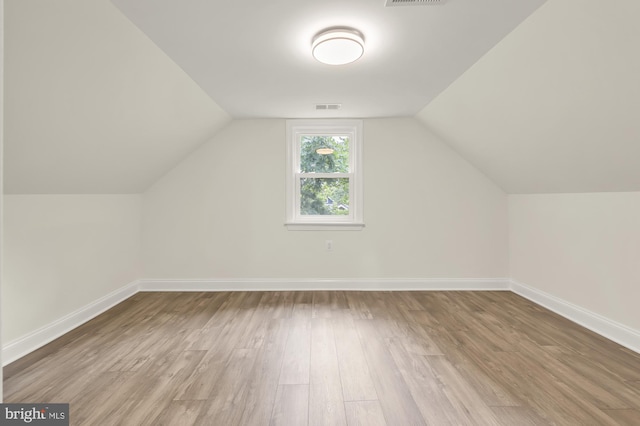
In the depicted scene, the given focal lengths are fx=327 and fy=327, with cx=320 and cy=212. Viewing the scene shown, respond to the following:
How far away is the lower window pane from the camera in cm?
433

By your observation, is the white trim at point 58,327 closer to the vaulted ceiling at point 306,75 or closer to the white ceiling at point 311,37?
the vaulted ceiling at point 306,75

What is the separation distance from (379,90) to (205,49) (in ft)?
5.33

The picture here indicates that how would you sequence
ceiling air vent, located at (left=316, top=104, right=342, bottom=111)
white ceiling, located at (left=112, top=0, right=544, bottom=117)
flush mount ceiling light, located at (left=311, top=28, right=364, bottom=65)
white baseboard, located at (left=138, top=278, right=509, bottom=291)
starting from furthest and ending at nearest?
white baseboard, located at (left=138, top=278, right=509, bottom=291)
ceiling air vent, located at (left=316, top=104, right=342, bottom=111)
flush mount ceiling light, located at (left=311, top=28, right=364, bottom=65)
white ceiling, located at (left=112, top=0, right=544, bottom=117)

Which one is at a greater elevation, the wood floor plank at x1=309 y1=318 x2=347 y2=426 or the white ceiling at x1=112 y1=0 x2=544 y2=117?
the white ceiling at x1=112 y1=0 x2=544 y2=117

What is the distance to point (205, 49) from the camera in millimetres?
2309

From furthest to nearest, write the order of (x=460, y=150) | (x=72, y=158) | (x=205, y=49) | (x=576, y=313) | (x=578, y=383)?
(x=460, y=150)
(x=576, y=313)
(x=72, y=158)
(x=205, y=49)
(x=578, y=383)

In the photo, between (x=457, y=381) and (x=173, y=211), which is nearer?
(x=457, y=381)

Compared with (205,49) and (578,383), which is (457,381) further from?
(205,49)

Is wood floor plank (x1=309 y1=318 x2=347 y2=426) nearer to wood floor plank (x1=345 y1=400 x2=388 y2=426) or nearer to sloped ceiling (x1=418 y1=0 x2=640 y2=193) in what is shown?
wood floor plank (x1=345 y1=400 x2=388 y2=426)

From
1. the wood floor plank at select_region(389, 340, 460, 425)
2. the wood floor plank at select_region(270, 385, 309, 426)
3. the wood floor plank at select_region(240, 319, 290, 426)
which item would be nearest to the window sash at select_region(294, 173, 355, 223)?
the wood floor plank at select_region(240, 319, 290, 426)

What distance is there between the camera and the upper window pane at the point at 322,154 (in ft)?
14.2

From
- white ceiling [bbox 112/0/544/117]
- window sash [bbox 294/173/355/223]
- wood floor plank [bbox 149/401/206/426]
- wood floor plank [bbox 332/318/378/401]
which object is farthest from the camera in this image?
window sash [bbox 294/173/355/223]

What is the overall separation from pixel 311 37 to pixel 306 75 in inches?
23.9

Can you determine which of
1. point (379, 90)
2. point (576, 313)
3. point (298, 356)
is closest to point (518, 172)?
point (576, 313)
